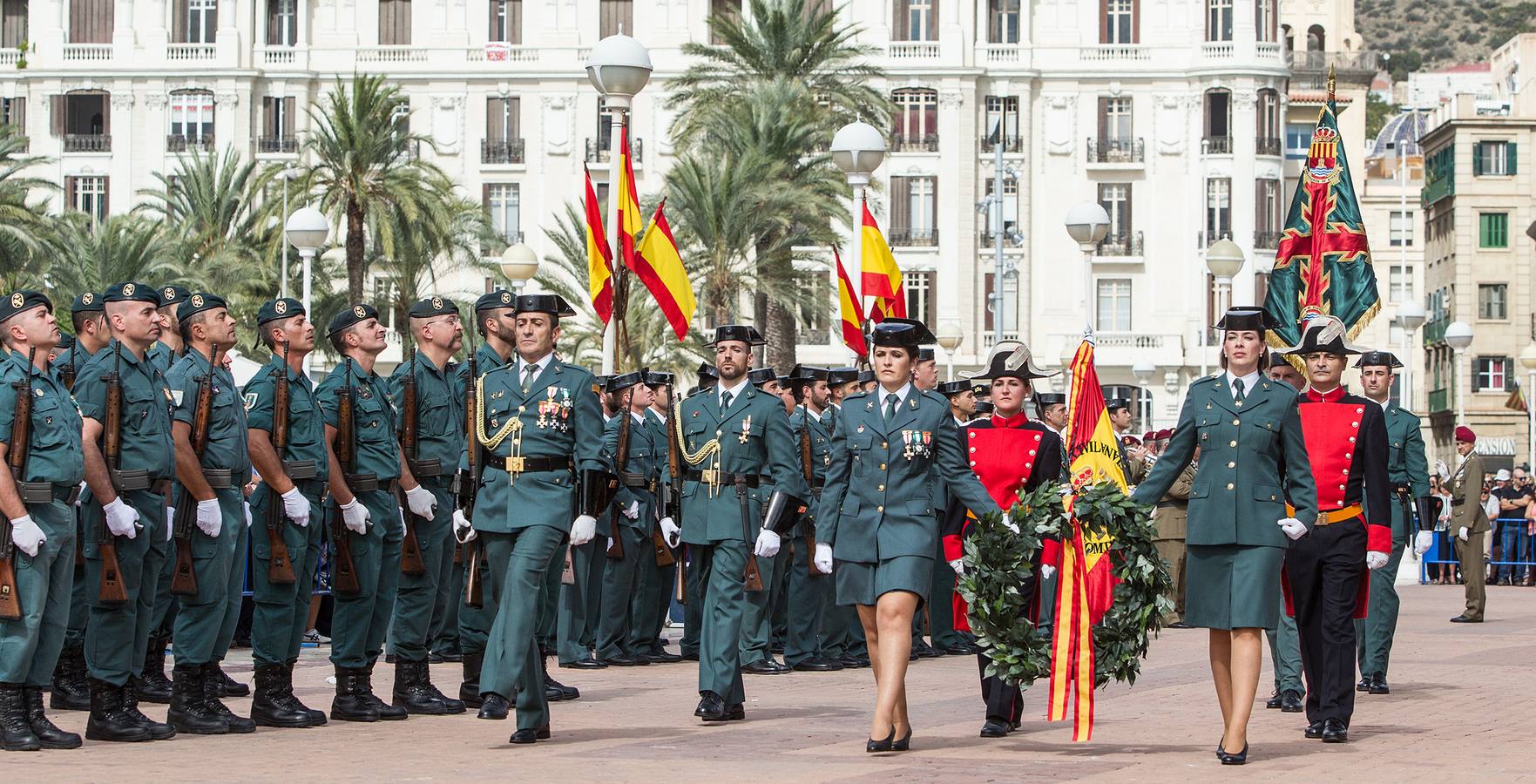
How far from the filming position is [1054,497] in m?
12.3

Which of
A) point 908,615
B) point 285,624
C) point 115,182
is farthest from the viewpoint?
point 115,182

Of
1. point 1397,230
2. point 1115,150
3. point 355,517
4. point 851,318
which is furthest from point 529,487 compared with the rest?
point 1397,230

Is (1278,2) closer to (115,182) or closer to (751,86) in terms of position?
(751,86)

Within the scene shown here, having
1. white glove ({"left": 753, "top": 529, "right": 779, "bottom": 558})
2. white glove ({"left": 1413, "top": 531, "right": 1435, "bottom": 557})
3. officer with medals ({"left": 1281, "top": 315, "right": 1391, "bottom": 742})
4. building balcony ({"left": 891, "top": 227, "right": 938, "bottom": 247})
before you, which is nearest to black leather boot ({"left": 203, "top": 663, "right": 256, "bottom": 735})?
white glove ({"left": 753, "top": 529, "right": 779, "bottom": 558})

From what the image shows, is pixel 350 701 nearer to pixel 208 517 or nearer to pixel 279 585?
pixel 279 585

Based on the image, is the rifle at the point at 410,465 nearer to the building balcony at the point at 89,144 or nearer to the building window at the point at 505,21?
the building window at the point at 505,21

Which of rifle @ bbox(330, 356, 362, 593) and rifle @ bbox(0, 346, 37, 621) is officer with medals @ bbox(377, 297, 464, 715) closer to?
rifle @ bbox(330, 356, 362, 593)

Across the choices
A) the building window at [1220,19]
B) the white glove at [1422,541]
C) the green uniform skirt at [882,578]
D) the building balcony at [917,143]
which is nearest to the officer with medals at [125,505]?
the green uniform skirt at [882,578]

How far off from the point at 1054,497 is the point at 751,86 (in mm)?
43237

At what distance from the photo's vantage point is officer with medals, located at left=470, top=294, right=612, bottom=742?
1225 centimetres

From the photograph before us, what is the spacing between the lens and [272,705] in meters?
13.2

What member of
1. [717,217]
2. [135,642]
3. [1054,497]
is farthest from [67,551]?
→ [717,217]

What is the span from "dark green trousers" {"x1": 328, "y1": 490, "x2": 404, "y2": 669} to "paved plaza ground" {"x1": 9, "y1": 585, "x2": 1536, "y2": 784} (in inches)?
19.2

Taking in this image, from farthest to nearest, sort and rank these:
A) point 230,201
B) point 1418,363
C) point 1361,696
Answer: point 1418,363 < point 230,201 < point 1361,696
